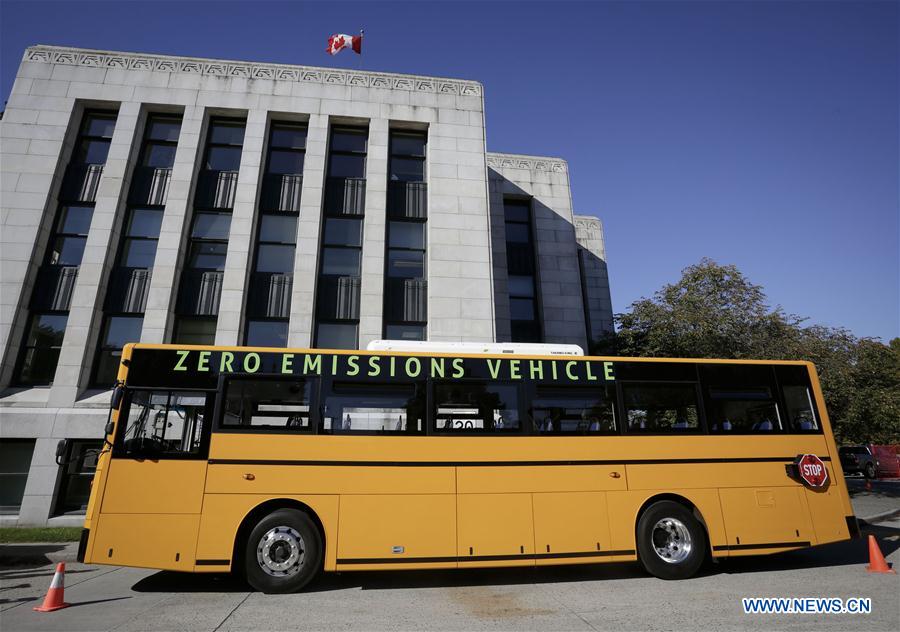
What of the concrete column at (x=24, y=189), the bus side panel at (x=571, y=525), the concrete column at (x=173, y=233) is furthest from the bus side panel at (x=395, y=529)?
the concrete column at (x=24, y=189)

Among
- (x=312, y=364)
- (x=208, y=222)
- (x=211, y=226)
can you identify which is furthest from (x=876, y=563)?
(x=208, y=222)

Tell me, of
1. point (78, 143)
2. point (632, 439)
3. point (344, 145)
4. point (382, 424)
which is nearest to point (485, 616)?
point (382, 424)

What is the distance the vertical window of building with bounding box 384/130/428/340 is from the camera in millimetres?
15898

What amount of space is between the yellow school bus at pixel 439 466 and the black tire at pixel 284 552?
22 millimetres

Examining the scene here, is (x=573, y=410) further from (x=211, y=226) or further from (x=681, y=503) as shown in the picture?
(x=211, y=226)

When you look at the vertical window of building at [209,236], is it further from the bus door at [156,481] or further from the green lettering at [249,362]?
the green lettering at [249,362]

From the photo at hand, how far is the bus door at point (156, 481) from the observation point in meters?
6.56

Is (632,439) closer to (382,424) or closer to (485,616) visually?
(485,616)

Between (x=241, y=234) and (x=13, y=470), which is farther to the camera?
(x=241, y=234)

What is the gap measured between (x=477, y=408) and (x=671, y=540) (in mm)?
4091

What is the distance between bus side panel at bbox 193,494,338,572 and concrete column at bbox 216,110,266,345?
8584mm

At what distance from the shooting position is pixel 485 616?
18.9ft

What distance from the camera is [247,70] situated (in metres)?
17.7

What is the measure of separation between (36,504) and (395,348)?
12843 mm
